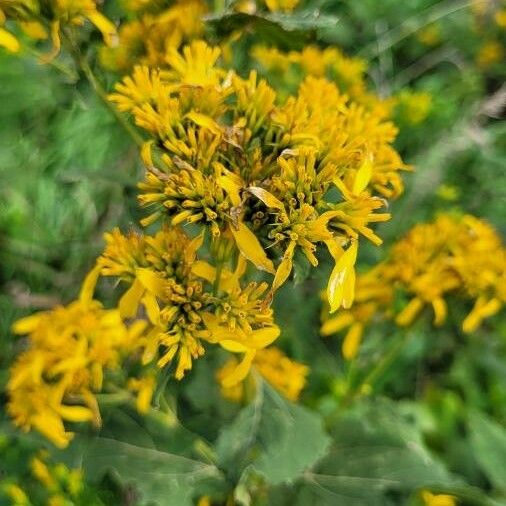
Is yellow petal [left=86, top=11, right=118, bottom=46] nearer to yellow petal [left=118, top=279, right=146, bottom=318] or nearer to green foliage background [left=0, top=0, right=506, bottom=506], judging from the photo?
green foliage background [left=0, top=0, right=506, bottom=506]

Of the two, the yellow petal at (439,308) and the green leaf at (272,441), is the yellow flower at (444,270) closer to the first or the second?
the yellow petal at (439,308)

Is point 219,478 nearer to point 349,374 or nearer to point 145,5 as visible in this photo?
point 349,374

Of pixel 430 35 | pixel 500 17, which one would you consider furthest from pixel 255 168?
pixel 500 17

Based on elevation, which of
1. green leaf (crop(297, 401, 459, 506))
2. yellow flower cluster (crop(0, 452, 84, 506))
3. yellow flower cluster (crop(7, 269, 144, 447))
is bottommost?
green leaf (crop(297, 401, 459, 506))

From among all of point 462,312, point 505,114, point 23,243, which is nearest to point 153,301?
point 462,312

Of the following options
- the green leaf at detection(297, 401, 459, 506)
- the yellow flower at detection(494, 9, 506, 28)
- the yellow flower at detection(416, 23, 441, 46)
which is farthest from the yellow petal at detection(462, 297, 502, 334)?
the yellow flower at detection(494, 9, 506, 28)

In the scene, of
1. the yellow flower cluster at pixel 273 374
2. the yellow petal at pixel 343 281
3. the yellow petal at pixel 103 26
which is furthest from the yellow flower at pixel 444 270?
the yellow petal at pixel 103 26

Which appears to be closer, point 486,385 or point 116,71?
point 116,71

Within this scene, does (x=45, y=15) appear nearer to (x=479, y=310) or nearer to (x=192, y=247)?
(x=192, y=247)
